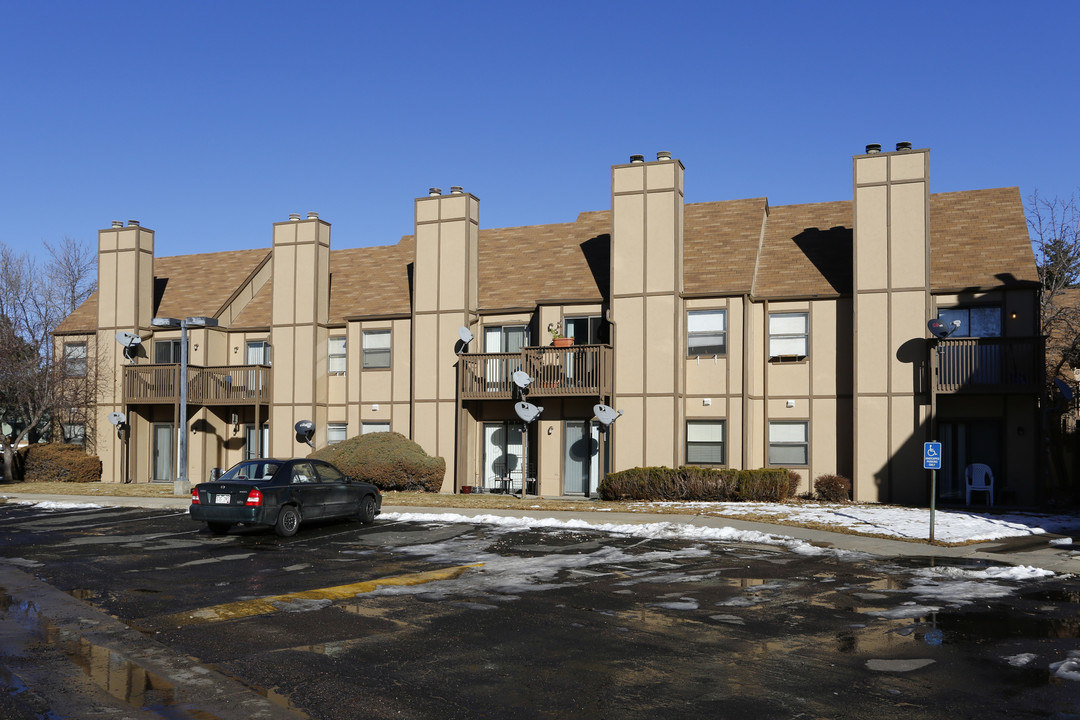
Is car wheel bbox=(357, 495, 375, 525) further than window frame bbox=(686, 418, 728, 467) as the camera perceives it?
No

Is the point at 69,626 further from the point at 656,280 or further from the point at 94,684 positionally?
the point at 656,280

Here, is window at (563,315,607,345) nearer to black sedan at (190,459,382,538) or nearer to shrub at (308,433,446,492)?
shrub at (308,433,446,492)

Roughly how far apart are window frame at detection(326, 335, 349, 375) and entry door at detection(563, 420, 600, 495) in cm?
890

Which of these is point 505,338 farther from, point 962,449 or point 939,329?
point 962,449

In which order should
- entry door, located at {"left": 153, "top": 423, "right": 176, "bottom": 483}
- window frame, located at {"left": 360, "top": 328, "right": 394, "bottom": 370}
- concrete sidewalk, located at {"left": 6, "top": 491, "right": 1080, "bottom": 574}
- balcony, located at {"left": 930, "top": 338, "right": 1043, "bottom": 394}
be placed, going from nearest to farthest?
1. concrete sidewalk, located at {"left": 6, "top": 491, "right": 1080, "bottom": 574}
2. balcony, located at {"left": 930, "top": 338, "right": 1043, "bottom": 394}
3. window frame, located at {"left": 360, "top": 328, "right": 394, "bottom": 370}
4. entry door, located at {"left": 153, "top": 423, "right": 176, "bottom": 483}

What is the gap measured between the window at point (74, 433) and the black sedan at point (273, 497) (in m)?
20.5

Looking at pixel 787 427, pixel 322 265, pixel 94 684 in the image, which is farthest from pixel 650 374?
pixel 94 684

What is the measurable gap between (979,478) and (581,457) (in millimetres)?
10690

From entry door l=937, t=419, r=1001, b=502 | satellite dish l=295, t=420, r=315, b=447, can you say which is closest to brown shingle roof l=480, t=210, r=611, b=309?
satellite dish l=295, t=420, r=315, b=447

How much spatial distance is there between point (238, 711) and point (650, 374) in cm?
2079

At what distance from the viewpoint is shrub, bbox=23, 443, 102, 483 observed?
3391cm

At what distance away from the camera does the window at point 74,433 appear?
36.2 m

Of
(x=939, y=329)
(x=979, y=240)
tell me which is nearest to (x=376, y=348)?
(x=939, y=329)

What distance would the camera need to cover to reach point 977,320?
25.2m
